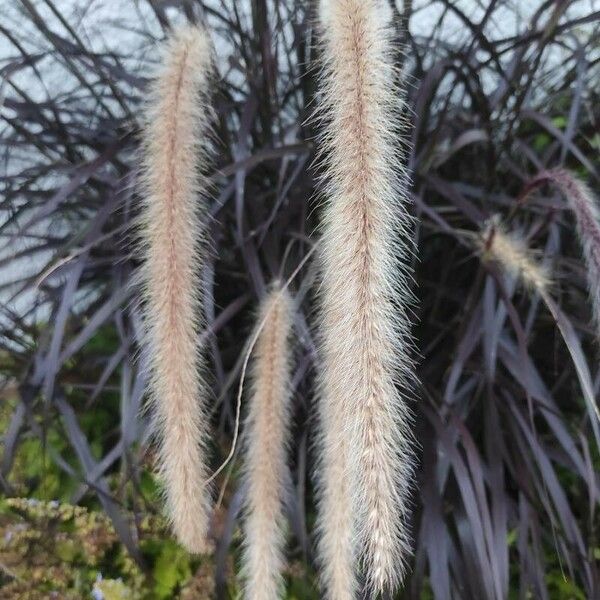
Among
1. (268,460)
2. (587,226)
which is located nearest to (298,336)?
(268,460)

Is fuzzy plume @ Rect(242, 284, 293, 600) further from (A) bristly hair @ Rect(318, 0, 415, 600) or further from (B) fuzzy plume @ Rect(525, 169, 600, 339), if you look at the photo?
(B) fuzzy plume @ Rect(525, 169, 600, 339)

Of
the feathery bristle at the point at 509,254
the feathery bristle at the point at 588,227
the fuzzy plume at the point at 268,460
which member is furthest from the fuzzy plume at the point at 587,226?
the fuzzy plume at the point at 268,460

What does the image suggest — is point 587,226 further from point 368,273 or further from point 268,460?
point 268,460

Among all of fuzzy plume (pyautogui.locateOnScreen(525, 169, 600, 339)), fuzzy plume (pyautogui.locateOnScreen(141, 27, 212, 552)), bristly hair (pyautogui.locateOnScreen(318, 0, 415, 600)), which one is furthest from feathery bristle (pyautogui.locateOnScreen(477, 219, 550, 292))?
fuzzy plume (pyautogui.locateOnScreen(141, 27, 212, 552))

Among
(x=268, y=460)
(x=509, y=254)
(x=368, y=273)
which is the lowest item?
(x=268, y=460)

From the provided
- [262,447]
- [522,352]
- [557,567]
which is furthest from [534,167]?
[262,447]
